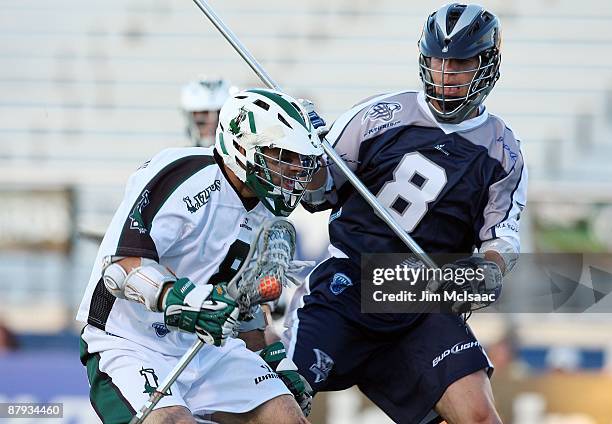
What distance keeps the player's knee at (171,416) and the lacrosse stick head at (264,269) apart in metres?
0.44

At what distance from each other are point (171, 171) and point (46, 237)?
552cm

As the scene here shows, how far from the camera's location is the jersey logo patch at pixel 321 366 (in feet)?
17.3

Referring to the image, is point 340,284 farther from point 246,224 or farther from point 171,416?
point 171,416


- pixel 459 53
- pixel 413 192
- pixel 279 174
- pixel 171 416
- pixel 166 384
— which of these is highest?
pixel 459 53

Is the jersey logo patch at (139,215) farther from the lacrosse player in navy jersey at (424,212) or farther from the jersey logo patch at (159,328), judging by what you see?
the lacrosse player in navy jersey at (424,212)

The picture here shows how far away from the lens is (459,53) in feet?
17.1

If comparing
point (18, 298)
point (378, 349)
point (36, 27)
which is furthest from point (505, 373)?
point (36, 27)

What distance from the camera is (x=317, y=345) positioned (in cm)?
529

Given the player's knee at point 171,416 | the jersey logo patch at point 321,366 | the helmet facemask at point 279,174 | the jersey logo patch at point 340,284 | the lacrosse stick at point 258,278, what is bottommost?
the jersey logo patch at point 321,366

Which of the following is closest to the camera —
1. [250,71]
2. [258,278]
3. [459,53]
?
[258,278]

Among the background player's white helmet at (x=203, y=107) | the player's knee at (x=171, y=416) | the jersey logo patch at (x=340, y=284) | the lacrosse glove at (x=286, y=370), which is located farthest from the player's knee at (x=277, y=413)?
the background player's white helmet at (x=203, y=107)

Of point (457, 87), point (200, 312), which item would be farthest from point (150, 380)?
point (457, 87)

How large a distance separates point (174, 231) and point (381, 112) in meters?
1.36

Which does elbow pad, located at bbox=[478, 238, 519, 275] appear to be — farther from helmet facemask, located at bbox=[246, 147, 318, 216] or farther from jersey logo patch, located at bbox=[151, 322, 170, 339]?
jersey logo patch, located at bbox=[151, 322, 170, 339]
